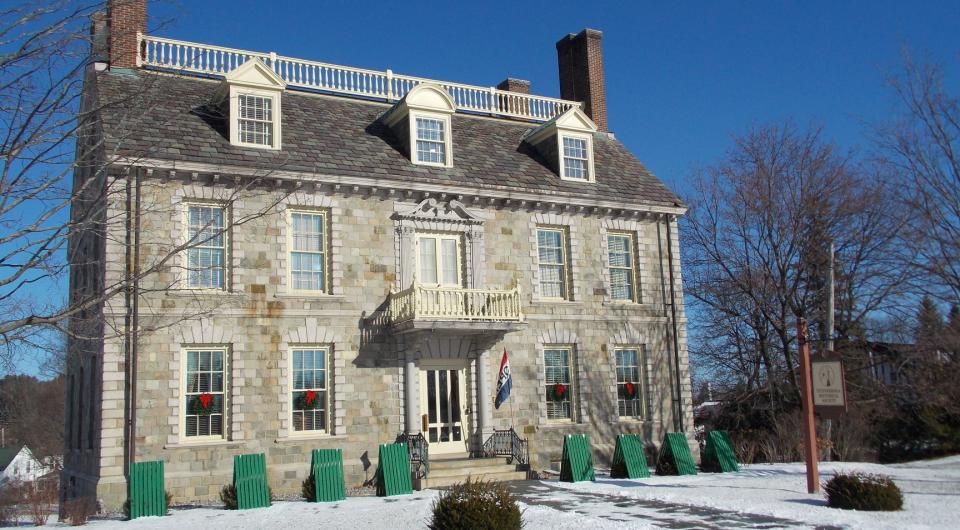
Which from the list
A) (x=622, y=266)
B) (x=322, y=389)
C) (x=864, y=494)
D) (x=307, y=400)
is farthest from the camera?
(x=622, y=266)

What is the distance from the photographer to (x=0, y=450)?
230 ft

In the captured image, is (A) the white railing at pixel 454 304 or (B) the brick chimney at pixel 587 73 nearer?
(A) the white railing at pixel 454 304

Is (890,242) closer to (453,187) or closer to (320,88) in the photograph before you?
(453,187)

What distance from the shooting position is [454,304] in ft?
67.1

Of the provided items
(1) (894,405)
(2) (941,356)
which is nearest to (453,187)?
(2) (941,356)

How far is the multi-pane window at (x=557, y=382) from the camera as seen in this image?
22.8 metres

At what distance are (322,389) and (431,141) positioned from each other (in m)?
7.41

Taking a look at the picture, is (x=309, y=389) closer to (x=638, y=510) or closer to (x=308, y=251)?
(x=308, y=251)

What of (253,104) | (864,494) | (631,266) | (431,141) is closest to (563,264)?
(631,266)

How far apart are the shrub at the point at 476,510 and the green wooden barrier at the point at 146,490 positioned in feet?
22.0

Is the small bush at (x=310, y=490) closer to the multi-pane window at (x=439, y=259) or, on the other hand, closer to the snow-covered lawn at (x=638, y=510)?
the snow-covered lawn at (x=638, y=510)

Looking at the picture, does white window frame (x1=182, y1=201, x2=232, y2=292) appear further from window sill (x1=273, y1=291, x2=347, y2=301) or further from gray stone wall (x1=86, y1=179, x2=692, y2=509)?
window sill (x1=273, y1=291, x2=347, y2=301)

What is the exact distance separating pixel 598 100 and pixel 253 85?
40.1 feet

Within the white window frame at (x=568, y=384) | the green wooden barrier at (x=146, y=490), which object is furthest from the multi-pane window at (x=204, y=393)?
the white window frame at (x=568, y=384)
